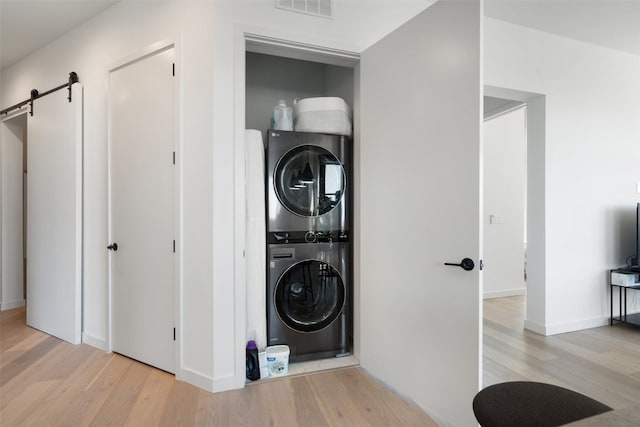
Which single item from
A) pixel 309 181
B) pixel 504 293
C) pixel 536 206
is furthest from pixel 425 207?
pixel 504 293

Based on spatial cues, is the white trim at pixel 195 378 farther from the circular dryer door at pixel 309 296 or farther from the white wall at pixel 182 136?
the circular dryer door at pixel 309 296

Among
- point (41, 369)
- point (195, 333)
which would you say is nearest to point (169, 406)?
point (195, 333)

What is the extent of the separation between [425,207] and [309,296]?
1138 mm

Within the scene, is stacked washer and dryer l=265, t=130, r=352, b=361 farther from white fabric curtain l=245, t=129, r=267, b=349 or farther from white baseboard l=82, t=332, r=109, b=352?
white baseboard l=82, t=332, r=109, b=352

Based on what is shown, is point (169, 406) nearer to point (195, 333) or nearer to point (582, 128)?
point (195, 333)

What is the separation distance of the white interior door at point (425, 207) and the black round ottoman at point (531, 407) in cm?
60

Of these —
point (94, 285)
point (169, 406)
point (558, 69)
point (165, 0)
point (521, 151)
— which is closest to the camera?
point (169, 406)

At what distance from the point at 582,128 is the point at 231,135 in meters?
3.41

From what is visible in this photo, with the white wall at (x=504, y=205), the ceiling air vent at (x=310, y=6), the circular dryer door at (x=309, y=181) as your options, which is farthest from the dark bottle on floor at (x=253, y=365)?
the white wall at (x=504, y=205)

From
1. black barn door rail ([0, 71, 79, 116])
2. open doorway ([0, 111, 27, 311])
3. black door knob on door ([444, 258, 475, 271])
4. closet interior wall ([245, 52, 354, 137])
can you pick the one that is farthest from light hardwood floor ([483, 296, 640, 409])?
open doorway ([0, 111, 27, 311])

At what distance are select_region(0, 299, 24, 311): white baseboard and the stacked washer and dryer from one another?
3477 mm

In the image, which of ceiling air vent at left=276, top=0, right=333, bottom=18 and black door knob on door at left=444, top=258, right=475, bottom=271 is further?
ceiling air vent at left=276, top=0, right=333, bottom=18

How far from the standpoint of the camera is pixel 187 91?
2.12 meters

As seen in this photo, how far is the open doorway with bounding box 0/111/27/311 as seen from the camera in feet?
11.7
